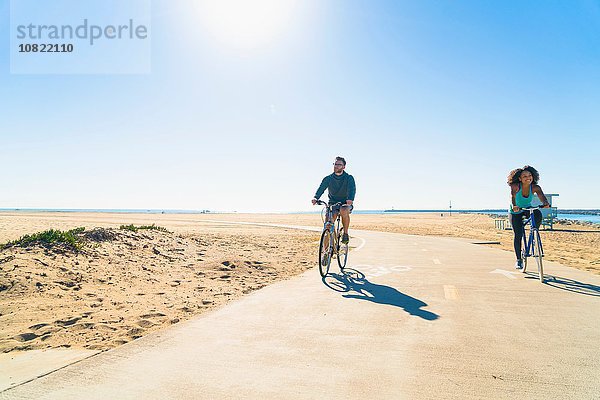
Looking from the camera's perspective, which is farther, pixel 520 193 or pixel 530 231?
pixel 520 193

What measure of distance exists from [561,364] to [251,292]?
4.42m

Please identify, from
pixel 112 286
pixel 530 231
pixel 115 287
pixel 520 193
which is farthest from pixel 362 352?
pixel 520 193

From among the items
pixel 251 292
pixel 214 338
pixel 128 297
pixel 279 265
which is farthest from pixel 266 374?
pixel 279 265

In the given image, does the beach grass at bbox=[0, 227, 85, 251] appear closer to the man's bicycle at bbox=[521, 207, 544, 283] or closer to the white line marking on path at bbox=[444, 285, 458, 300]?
the white line marking on path at bbox=[444, 285, 458, 300]

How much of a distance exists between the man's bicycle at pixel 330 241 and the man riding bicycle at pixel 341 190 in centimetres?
12

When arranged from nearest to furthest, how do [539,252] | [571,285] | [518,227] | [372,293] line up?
[372,293] → [571,285] → [539,252] → [518,227]

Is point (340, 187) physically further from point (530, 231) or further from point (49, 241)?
point (49, 241)

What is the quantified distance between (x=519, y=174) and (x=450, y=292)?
12.6 ft

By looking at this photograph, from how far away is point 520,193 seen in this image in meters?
8.06

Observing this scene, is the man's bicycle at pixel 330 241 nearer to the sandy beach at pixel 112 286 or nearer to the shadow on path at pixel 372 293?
the shadow on path at pixel 372 293

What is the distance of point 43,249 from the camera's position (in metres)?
7.77

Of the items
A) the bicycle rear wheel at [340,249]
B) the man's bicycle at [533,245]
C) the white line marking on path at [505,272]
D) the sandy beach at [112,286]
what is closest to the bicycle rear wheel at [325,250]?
the bicycle rear wheel at [340,249]

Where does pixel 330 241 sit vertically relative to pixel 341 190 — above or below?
below

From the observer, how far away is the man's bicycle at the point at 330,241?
307 inches
